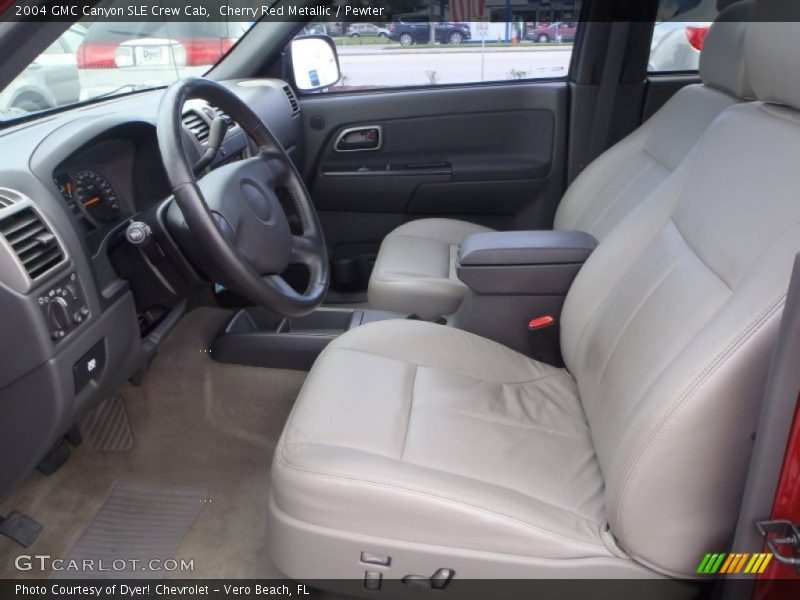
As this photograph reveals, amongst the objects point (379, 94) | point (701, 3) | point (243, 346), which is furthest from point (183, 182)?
point (701, 3)

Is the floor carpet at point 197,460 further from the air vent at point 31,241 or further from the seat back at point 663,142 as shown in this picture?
the seat back at point 663,142

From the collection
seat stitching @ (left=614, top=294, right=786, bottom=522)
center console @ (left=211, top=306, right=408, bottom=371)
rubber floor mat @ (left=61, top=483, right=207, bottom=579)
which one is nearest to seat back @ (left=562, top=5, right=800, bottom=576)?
seat stitching @ (left=614, top=294, right=786, bottom=522)

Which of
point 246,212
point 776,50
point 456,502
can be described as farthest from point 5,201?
point 776,50

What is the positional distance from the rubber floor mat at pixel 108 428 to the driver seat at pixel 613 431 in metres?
0.76

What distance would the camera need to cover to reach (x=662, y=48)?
2648 millimetres

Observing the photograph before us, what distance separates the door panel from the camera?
2762 mm

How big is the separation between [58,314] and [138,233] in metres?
0.23

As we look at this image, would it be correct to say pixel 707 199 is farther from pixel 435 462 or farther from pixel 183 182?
pixel 183 182

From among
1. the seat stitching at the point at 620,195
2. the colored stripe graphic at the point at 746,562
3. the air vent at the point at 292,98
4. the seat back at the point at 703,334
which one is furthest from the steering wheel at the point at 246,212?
the air vent at the point at 292,98

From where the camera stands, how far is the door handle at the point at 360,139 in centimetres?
282

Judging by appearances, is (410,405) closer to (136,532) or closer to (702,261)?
(702,261)

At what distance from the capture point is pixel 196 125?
195cm

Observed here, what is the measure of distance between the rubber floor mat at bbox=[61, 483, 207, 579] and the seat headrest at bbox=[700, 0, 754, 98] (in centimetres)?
164
